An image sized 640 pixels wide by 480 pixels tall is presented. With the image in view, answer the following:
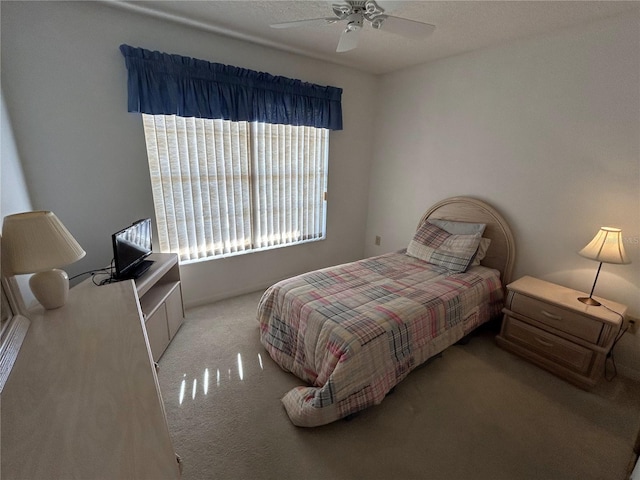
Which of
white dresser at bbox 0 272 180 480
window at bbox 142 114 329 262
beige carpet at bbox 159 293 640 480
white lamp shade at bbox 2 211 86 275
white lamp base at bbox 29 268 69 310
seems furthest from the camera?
window at bbox 142 114 329 262

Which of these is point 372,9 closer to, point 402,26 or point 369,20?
point 369,20

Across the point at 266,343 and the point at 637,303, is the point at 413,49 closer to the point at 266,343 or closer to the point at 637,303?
the point at 637,303

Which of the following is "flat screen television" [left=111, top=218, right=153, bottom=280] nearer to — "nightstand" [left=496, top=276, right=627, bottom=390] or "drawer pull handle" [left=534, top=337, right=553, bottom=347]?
"nightstand" [left=496, top=276, right=627, bottom=390]

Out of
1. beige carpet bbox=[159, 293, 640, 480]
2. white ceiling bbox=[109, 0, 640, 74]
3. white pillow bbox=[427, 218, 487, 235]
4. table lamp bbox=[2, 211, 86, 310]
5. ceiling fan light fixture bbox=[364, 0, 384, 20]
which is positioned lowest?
beige carpet bbox=[159, 293, 640, 480]

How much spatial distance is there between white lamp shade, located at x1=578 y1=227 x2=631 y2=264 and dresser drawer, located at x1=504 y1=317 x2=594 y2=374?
64 cm

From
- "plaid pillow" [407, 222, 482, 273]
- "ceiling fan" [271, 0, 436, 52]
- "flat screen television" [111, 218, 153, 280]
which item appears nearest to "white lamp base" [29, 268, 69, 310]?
"flat screen television" [111, 218, 153, 280]

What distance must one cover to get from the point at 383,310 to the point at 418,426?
698 millimetres

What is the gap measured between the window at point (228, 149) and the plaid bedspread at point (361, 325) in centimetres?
110

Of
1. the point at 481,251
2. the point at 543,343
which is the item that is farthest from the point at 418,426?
the point at 481,251

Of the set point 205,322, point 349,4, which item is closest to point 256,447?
point 205,322

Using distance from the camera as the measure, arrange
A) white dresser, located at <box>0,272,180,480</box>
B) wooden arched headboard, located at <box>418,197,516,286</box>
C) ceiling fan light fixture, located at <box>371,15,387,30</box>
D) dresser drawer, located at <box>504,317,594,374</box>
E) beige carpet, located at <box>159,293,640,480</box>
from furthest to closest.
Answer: wooden arched headboard, located at <box>418,197,516,286</box>, dresser drawer, located at <box>504,317,594,374</box>, ceiling fan light fixture, located at <box>371,15,387,30</box>, beige carpet, located at <box>159,293,640,480</box>, white dresser, located at <box>0,272,180,480</box>

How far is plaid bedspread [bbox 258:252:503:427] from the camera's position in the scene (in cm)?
164

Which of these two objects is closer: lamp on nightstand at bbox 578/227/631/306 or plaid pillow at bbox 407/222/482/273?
lamp on nightstand at bbox 578/227/631/306

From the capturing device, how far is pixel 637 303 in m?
2.09
